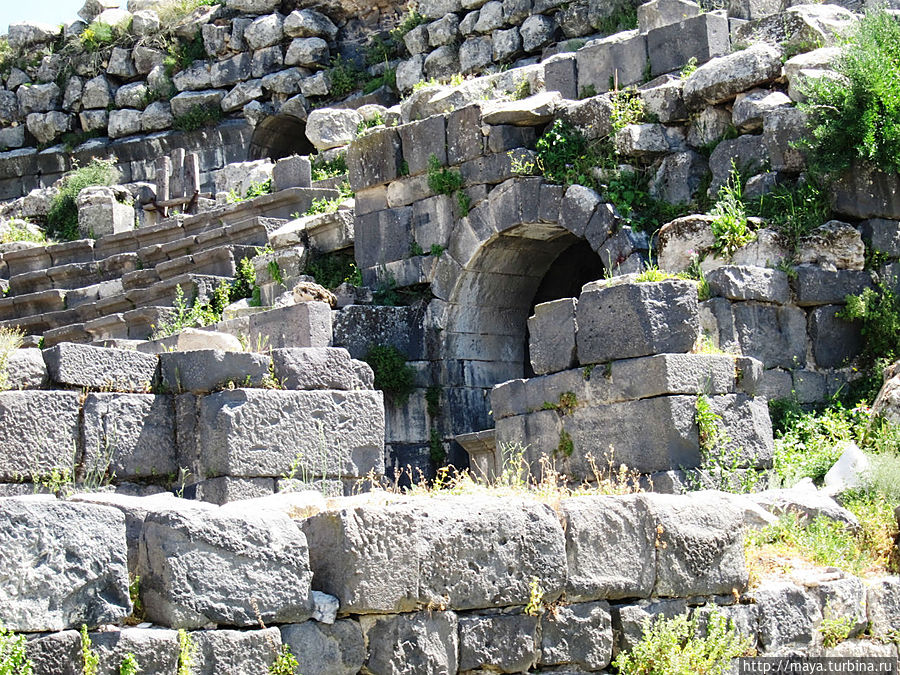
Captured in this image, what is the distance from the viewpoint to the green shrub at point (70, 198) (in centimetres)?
2167

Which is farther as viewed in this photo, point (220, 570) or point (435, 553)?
point (435, 553)

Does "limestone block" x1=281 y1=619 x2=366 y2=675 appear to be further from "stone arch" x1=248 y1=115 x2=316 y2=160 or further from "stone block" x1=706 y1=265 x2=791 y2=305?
"stone arch" x1=248 y1=115 x2=316 y2=160

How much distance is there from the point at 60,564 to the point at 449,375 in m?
9.00

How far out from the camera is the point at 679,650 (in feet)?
21.8

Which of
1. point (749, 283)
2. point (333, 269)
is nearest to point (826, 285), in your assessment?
point (749, 283)

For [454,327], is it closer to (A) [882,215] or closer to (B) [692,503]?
(A) [882,215]

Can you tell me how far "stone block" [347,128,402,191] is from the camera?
1473cm

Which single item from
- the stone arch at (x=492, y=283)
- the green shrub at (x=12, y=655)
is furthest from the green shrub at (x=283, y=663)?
the stone arch at (x=492, y=283)

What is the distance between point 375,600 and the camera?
5.91 meters

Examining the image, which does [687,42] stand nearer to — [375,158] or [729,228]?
[729,228]

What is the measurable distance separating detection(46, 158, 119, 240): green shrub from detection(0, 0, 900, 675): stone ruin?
566 millimetres

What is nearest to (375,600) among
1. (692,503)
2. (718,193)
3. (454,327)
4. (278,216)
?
(692,503)

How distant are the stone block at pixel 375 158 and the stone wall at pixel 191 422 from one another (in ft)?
18.0

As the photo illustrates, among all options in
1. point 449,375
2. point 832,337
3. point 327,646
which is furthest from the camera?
point 449,375
